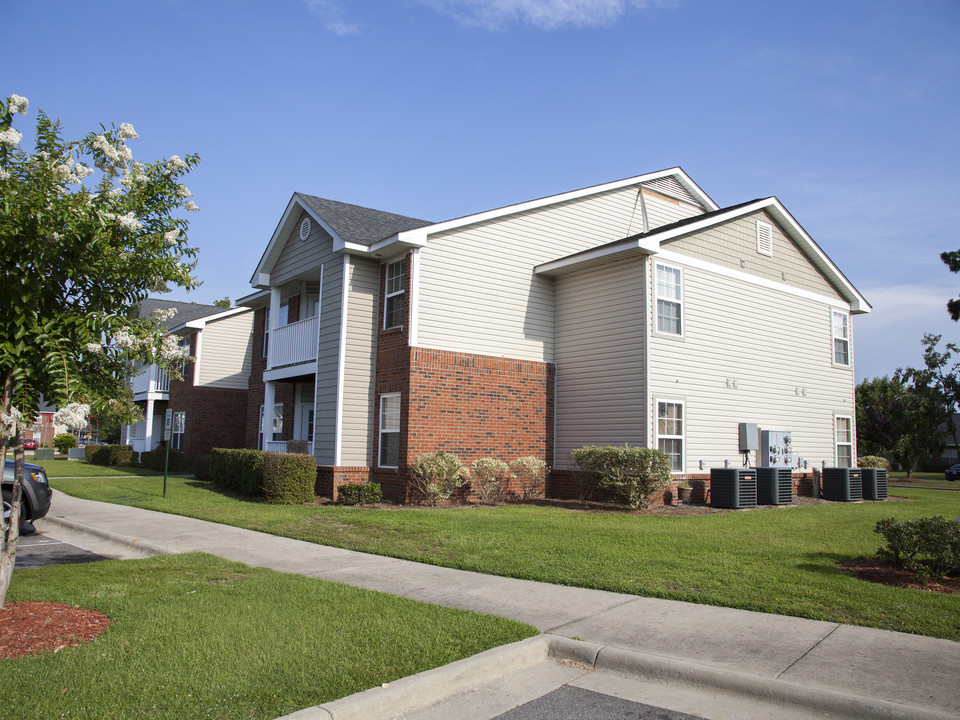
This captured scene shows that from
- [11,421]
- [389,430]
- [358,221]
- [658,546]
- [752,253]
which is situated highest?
[358,221]

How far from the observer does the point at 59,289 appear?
594 cm

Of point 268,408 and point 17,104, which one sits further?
point 268,408

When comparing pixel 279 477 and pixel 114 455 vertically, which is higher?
pixel 279 477

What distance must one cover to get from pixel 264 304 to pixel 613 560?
18259 mm

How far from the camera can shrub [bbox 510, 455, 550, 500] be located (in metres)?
16.4

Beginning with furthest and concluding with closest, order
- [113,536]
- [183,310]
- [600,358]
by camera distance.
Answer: [183,310]
[600,358]
[113,536]

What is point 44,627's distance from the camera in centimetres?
548

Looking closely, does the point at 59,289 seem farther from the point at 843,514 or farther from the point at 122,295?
the point at 843,514

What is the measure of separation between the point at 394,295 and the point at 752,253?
9.71 metres

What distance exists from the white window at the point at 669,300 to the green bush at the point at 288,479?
8.69 metres

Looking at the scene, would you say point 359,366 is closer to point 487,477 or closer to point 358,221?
point 487,477

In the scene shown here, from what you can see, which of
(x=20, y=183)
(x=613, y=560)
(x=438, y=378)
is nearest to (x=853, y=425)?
(x=438, y=378)

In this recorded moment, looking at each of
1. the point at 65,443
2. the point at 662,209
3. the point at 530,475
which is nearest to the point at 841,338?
the point at 662,209

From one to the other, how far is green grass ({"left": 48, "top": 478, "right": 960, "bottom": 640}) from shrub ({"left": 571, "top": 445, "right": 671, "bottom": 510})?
0.97m
